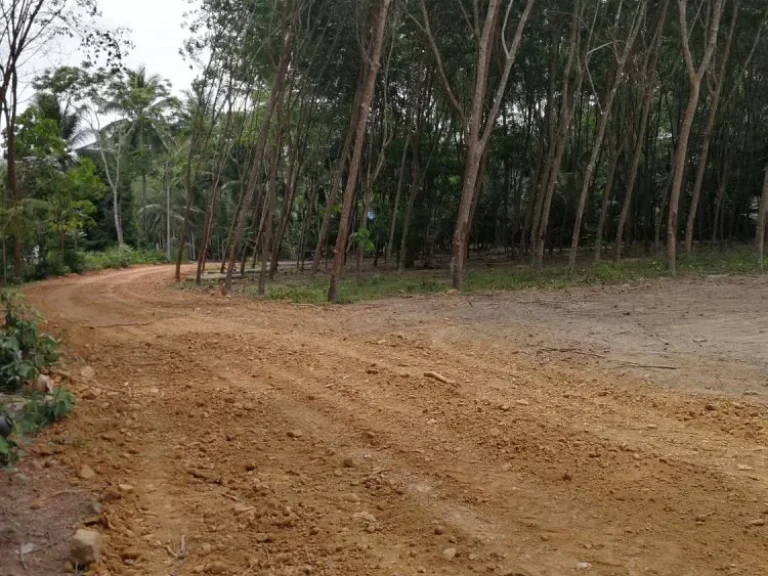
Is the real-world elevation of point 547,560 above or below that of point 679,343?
below

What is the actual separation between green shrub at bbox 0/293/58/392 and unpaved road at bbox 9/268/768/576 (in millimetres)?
482

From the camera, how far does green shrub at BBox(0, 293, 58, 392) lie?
5.37 metres

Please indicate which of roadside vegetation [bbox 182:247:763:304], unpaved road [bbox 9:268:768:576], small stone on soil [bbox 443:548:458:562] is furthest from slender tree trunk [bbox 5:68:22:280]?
small stone on soil [bbox 443:548:458:562]

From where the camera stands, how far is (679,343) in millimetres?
8047

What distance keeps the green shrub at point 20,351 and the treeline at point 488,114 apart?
23.6 feet

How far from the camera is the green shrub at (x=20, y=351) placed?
537 centimetres

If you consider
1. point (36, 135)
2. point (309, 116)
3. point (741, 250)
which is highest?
point (309, 116)

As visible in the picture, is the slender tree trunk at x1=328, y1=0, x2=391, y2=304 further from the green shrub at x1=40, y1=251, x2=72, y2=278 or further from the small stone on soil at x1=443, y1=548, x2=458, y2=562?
the green shrub at x1=40, y1=251, x2=72, y2=278

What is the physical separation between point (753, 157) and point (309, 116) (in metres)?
16.3

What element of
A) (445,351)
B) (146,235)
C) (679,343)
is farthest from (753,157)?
(146,235)

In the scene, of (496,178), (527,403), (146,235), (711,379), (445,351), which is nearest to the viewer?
(527,403)

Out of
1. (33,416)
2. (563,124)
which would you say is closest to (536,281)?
(563,124)

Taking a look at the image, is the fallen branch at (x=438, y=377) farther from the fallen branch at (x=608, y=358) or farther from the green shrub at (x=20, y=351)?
the green shrub at (x=20, y=351)

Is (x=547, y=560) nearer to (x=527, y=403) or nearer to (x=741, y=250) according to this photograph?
(x=527, y=403)
